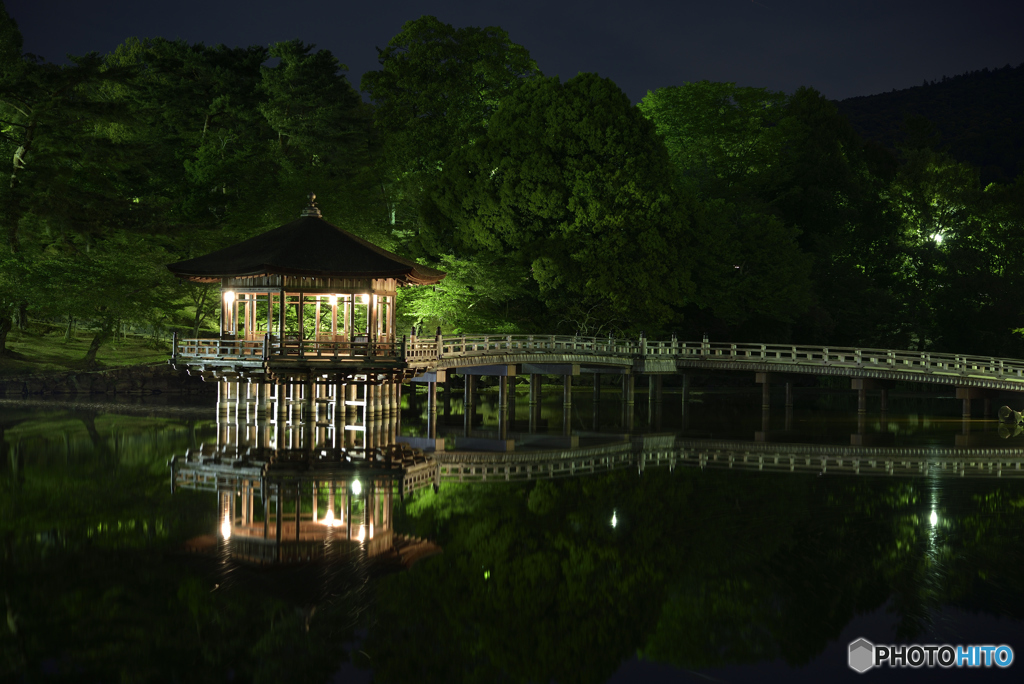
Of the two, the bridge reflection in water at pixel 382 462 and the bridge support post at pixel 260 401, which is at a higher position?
the bridge support post at pixel 260 401

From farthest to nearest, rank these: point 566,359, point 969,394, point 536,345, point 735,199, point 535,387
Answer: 1. point 735,199
2. point 535,387
3. point 969,394
4. point 566,359
5. point 536,345

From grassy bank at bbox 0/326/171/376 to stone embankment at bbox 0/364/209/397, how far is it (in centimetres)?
146

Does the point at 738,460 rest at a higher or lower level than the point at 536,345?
lower

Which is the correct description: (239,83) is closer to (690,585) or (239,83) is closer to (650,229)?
(650,229)

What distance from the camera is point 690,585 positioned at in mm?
11352

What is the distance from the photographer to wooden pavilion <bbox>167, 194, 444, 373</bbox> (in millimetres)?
25406

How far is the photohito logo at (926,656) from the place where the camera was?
9328 mm

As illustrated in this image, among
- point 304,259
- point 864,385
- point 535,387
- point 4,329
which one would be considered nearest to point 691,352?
point 864,385

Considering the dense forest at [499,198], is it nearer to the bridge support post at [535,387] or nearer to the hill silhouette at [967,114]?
the bridge support post at [535,387]

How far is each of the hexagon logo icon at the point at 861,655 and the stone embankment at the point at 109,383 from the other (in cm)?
3488

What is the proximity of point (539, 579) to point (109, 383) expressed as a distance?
109 feet

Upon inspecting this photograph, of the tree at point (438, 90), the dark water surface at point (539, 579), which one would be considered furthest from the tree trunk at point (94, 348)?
the dark water surface at point (539, 579)

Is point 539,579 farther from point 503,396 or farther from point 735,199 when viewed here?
point 735,199

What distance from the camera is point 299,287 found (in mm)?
26766
